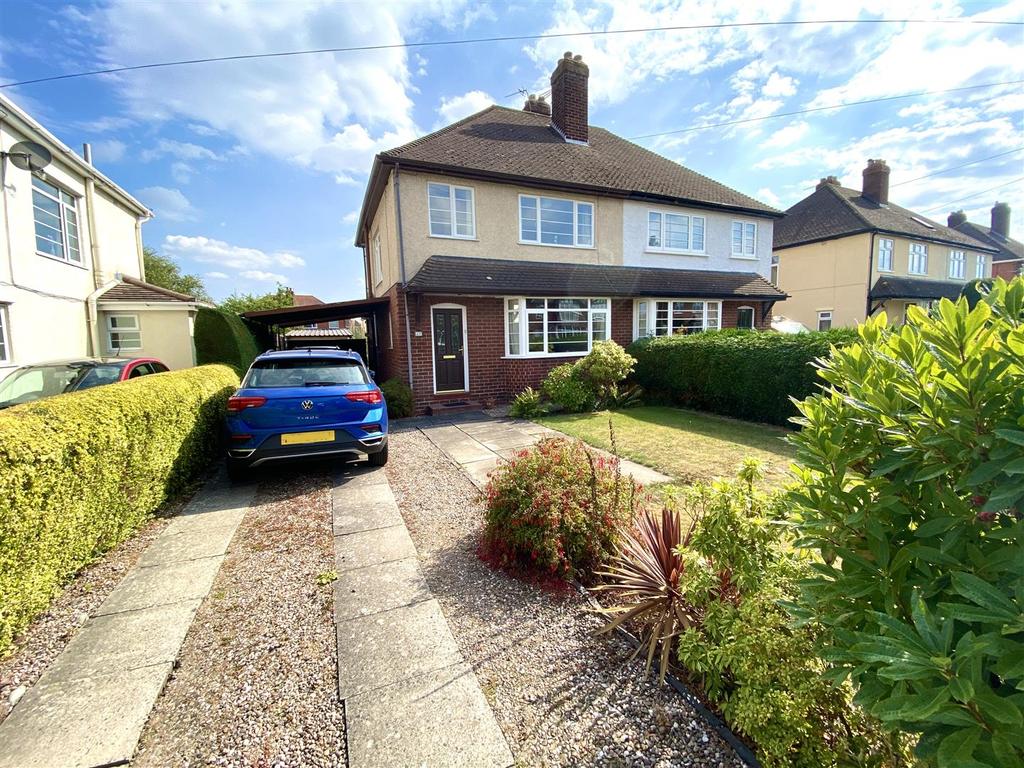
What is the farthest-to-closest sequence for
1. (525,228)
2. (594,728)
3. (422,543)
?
1. (525,228)
2. (422,543)
3. (594,728)

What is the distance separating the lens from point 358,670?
7.61ft

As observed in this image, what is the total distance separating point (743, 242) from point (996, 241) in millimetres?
37573

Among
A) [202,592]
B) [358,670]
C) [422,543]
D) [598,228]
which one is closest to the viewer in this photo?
[358,670]

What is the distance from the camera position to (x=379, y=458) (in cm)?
618

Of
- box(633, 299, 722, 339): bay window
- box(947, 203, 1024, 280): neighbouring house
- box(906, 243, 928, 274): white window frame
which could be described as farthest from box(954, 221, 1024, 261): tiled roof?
box(633, 299, 722, 339): bay window

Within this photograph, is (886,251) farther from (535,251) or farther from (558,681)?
(558,681)

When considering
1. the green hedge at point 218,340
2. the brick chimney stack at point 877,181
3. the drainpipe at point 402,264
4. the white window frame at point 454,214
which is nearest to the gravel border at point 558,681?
the drainpipe at point 402,264

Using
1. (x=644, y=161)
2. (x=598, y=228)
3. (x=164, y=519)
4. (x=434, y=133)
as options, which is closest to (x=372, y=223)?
(x=434, y=133)

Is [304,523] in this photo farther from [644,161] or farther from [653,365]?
[644,161]

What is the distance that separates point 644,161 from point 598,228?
17.2 feet

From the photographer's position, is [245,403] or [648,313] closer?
[245,403]

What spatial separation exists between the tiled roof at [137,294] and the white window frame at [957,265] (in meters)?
39.5

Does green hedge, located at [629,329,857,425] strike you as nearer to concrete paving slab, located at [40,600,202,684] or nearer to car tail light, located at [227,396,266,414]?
car tail light, located at [227,396,266,414]

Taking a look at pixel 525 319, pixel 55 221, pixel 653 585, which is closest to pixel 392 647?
pixel 653 585
